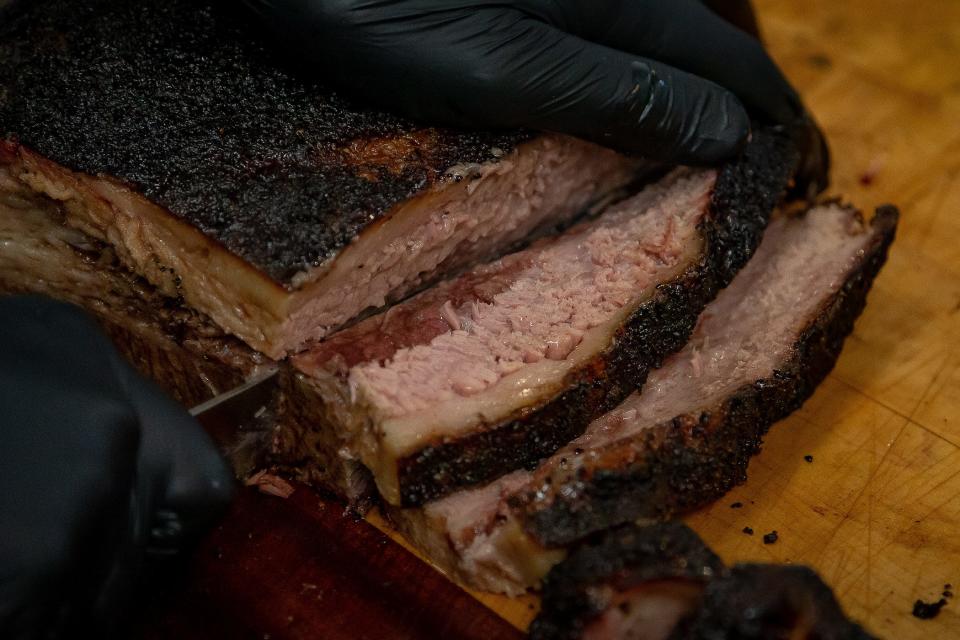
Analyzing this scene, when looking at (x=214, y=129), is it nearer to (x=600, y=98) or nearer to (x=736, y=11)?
(x=600, y=98)

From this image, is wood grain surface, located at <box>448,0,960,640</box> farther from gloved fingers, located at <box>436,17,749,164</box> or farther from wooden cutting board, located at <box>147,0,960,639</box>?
gloved fingers, located at <box>436,17,749,164</box>

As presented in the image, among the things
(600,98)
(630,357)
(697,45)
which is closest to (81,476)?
(630,357)

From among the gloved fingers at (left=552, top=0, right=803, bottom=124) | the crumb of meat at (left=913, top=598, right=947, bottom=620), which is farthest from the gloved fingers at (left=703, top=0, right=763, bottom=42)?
the crumb of meat at (left=913, top=598, right=947, bottom=620)

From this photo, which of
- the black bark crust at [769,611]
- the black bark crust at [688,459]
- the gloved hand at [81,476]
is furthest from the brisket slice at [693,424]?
the gloved hand at [81,476]

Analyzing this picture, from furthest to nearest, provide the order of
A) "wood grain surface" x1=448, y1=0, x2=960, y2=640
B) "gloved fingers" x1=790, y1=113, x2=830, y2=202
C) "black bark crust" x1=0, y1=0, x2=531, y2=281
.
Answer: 1. "gloved fingers" x1=790, y1=113, x2=830, y2=202
2. "wood grain surface" x1=448, y1=0, x2=960, y2=640
3. "black bark crust" x1=0, y1=0, x2=531, y2=281

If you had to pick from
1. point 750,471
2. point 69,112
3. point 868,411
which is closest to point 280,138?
point 69,112

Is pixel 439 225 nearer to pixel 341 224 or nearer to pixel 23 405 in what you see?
pixel 341 224
